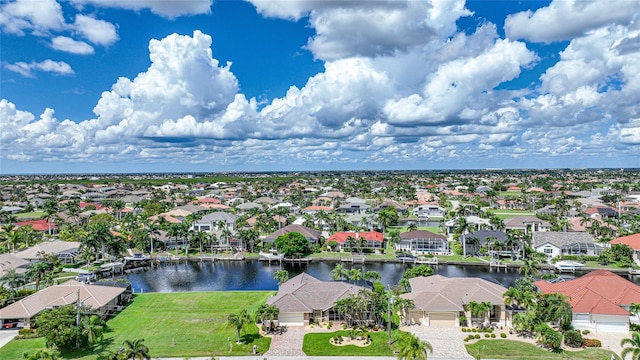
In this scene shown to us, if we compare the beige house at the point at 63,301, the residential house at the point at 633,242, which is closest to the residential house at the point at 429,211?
the residential house at the point at 633,242

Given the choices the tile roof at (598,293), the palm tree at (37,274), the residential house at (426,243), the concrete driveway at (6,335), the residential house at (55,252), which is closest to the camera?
the concrete driveway at (6,335)

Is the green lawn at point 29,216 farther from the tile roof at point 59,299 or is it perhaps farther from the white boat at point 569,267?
the white boat at point 569,267

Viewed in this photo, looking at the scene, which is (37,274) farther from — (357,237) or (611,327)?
(611,327)

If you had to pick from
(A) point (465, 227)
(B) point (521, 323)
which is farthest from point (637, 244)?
(B) point (521, 323)

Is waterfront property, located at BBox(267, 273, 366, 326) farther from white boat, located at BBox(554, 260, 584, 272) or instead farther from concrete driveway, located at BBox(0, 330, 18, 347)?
white boat, located at BBox(554, 260, 584, 272)

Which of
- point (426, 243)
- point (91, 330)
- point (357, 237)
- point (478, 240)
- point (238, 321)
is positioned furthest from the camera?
point (357, 237)

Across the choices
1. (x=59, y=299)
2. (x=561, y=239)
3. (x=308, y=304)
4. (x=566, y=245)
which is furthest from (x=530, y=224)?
(x=59, y=299)

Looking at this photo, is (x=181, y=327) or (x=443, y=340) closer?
(x=443, y=340)
